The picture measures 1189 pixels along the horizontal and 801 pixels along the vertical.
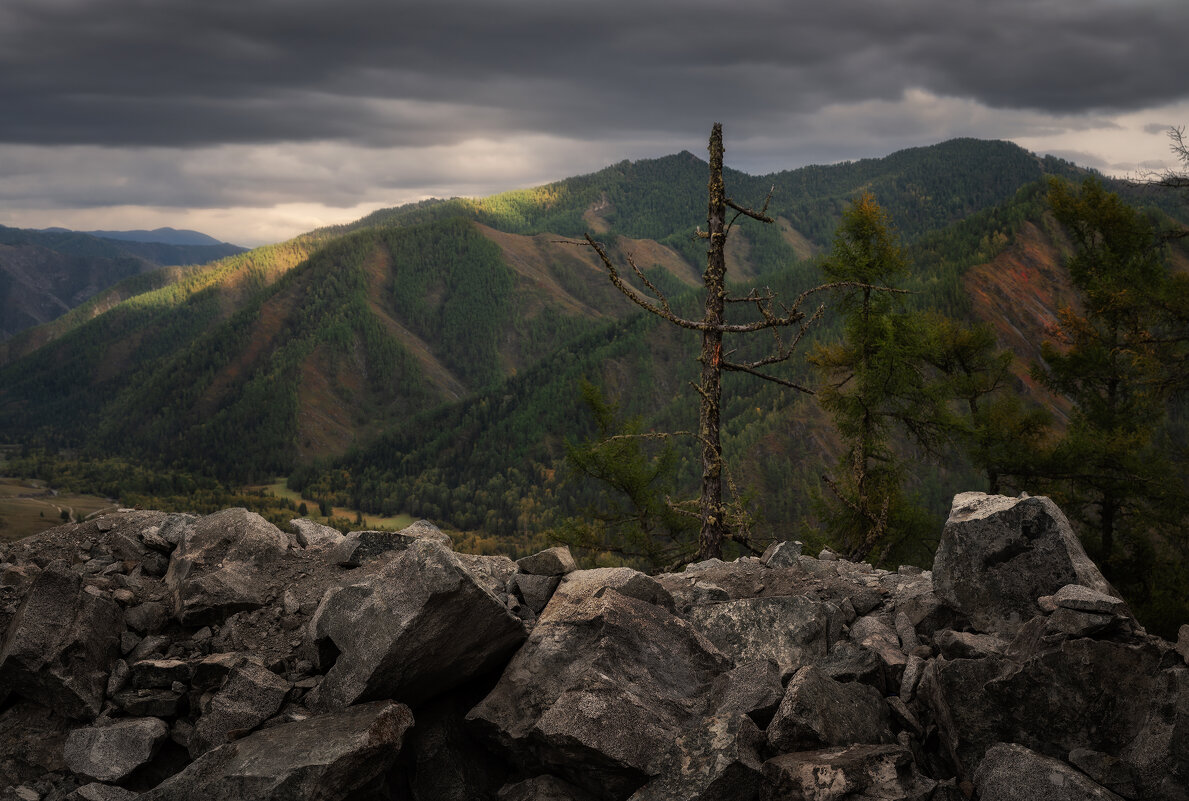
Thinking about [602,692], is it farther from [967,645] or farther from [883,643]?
[967,645]

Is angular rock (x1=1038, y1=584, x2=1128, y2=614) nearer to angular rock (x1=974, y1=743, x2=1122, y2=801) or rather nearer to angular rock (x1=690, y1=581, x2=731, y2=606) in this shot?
angular rock (x1=974, y1=743, x2=1122, y2=801)

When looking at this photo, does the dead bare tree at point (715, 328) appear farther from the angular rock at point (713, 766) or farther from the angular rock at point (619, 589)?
the angular rock at point (713, 766)

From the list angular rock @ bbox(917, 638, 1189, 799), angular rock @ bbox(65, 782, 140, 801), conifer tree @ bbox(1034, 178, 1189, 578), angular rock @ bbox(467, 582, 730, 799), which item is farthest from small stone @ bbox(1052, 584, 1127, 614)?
conifer tree @ bbox(1034, 178, 1189, 578)

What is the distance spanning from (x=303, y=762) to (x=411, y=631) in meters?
1.67

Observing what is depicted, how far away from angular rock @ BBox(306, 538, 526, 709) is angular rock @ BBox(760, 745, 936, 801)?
3.62 m

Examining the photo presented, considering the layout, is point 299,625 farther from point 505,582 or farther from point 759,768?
point 759,768

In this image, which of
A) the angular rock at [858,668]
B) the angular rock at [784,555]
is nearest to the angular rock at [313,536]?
the angular rock at [784,555]

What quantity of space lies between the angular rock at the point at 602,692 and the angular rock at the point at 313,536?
446 cm

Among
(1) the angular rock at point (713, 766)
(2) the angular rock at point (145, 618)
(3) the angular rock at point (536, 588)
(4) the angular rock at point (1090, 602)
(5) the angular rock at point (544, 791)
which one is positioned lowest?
(5) the angular rock at point (544, 791)

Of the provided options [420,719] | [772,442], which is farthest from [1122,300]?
[772,442]

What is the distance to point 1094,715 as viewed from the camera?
7230 millimetres

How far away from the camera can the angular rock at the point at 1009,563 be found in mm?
9047

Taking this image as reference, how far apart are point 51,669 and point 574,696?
6.41 meters

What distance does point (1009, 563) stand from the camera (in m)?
9.20
